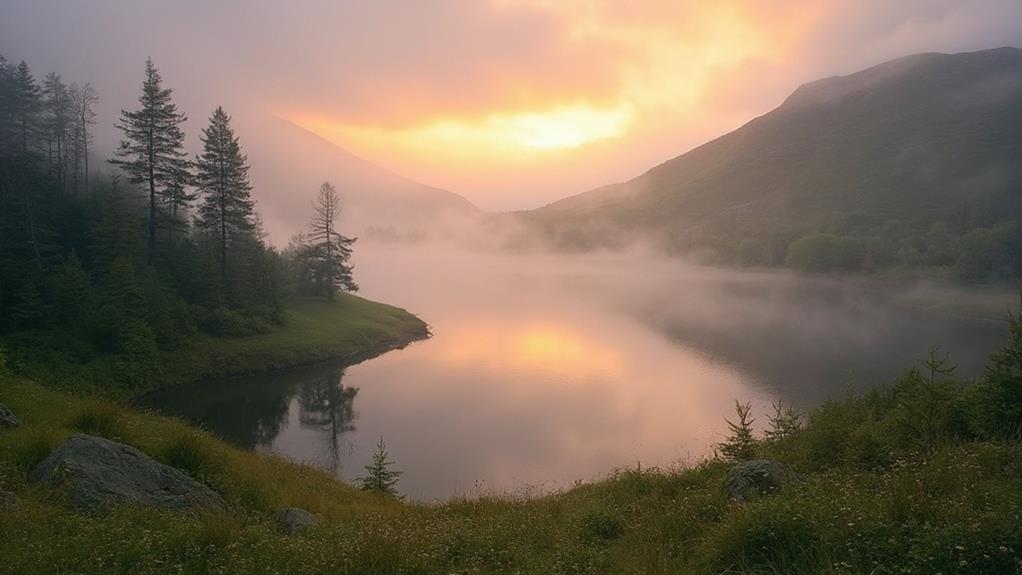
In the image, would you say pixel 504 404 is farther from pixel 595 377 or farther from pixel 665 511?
pixel 665 511

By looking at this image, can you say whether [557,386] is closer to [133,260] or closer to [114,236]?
[133,260]

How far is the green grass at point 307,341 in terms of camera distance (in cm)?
4691

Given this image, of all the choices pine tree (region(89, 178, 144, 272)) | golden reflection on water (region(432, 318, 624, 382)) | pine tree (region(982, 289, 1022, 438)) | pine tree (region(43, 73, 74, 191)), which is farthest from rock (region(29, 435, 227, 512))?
pine tree (region(43, 73, 74, 191))

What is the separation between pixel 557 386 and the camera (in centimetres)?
4847

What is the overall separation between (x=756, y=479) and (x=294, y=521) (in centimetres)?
887

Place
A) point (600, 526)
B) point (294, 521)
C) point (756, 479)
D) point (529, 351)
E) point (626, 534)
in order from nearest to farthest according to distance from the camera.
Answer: point (626, 534) → point (600, 526) → point (756, 479) → point (294, 521) → point (529, 351)

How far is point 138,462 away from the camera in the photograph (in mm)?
10297

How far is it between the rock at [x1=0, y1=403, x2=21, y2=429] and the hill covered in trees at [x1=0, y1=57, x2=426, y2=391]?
14708 millimetres

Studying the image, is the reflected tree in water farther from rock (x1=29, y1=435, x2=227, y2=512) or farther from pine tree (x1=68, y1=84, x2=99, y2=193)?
pine tree (x1=68, y1=84, x2=99, y2=193)

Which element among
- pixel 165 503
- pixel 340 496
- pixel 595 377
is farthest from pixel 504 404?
pixel 165 503

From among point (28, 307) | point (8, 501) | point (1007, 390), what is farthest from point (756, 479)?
point (28, 307)

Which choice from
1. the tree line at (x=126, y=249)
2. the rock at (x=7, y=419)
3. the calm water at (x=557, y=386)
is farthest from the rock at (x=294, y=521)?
the tree line at (x=126, y=249)

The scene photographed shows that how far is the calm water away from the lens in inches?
1245

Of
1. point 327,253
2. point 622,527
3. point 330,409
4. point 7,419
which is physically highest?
point 327,253
